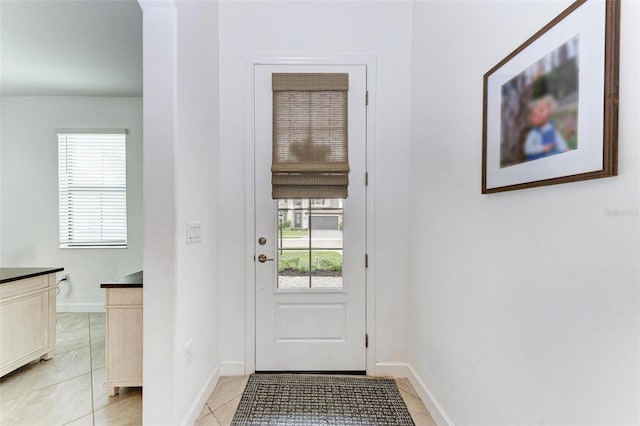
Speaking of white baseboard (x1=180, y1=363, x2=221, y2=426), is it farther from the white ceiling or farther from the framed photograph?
the white ceiling

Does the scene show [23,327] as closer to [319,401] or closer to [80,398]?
[80,398]

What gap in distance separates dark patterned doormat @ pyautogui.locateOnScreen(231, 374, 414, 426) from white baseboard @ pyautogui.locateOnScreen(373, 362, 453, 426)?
79 millimetres

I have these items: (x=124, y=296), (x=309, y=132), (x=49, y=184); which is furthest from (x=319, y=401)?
(x=49, y=184)

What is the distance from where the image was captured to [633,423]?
30.1 inches

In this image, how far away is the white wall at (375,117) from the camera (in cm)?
226

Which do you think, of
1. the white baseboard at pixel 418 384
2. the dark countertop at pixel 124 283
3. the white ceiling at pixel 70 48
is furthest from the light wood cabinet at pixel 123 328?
the white ceiling at pixel 70 48

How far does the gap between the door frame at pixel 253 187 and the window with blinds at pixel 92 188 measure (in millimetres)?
2414

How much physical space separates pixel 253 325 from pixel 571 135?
6.99 feet

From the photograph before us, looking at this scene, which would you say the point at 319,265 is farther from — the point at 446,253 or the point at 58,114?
the point at 58,114

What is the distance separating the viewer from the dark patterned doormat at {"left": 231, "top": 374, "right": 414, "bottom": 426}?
5.92 ft

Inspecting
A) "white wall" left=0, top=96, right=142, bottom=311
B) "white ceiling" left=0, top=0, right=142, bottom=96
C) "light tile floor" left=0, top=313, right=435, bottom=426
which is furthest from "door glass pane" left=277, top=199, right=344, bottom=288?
"white wall" left=0, top=96, right=142, bottom=311

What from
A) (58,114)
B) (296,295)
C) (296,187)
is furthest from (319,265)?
(58,114)

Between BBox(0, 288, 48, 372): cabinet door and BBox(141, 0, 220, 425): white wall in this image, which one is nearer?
BBox(141, 0, 220, 425): white wall

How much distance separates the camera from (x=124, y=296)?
1.95 m
